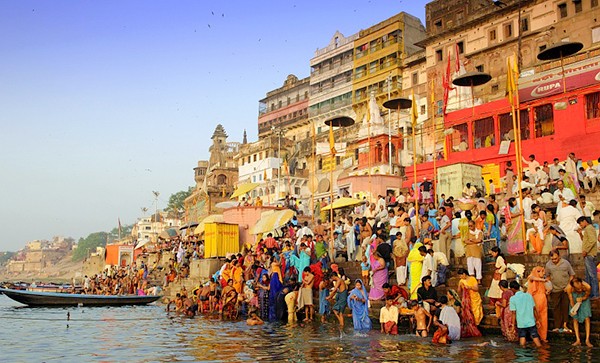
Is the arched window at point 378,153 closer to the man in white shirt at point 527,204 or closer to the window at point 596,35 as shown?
the window at point 596,35

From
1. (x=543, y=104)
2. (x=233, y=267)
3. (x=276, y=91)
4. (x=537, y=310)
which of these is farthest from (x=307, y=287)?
(x=276, y=91)

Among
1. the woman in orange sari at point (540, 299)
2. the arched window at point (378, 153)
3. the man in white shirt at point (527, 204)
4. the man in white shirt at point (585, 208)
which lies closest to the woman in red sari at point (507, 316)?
the woman in orange sari at point (540, 299)

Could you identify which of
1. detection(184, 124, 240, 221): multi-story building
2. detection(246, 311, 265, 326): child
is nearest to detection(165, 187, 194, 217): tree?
detection(184, 124, 240, 221): multi-story building

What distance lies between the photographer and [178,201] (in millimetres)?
96875

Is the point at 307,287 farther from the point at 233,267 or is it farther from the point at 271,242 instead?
the point at 271,242

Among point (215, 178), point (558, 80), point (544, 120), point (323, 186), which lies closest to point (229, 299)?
point (544, 120)

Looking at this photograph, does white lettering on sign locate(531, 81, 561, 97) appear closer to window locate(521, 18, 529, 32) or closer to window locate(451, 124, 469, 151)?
window locate(451, 124, 469, 151)

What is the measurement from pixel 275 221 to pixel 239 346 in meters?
13.7

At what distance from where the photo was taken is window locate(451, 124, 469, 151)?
2649 cm

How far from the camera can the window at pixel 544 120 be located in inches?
925

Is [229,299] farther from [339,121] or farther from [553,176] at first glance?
[553,176]

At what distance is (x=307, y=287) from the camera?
13508mm

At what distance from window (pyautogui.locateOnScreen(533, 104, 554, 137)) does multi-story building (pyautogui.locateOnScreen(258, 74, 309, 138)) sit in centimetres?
3193

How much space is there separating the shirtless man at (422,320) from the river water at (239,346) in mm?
270
